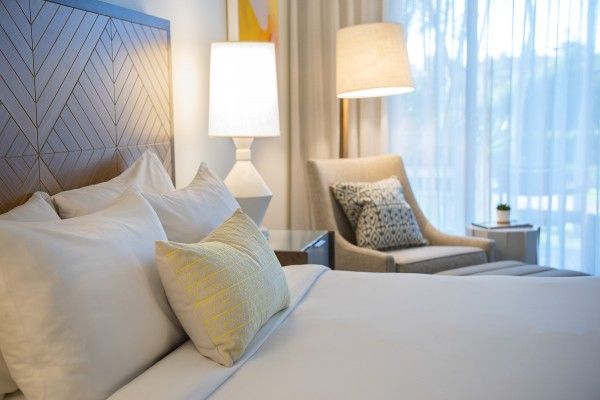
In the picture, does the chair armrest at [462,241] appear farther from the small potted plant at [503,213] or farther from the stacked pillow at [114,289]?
the stacked pillow at [114,289]

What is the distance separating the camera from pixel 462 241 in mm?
3520

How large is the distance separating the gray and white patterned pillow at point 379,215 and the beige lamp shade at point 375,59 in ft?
1.73

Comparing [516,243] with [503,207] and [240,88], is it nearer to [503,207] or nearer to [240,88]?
[503,207]

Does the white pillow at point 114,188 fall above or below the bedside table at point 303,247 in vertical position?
above

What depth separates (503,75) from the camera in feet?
13.3

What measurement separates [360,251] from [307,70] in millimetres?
1564

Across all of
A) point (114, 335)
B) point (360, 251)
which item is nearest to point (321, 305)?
point (114, 335)

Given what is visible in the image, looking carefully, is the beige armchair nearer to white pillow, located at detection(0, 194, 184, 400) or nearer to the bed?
the bed

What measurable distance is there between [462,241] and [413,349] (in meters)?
2.02

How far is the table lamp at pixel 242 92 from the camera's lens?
2.84 meters

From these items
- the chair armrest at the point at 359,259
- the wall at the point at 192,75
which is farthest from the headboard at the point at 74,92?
the chair armrest at the point at 359,259

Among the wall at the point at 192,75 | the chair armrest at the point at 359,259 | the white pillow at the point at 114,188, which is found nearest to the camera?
the white pillow at the point at 114,188

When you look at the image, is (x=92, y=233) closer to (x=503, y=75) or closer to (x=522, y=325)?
(x=522, y=325)

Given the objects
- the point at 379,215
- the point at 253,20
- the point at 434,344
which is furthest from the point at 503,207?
the point at 434,344
